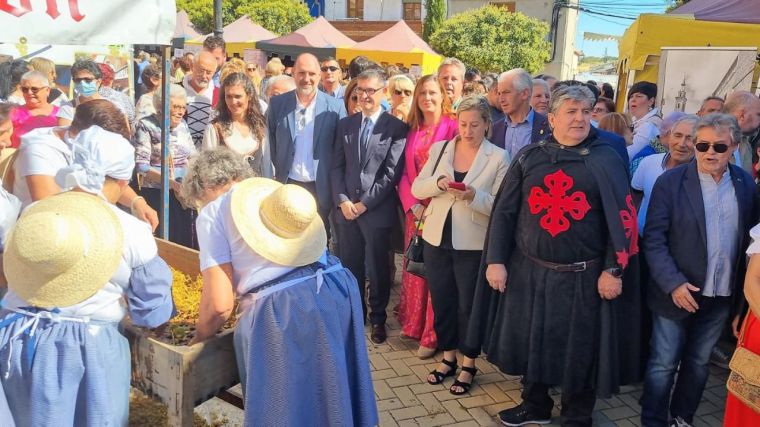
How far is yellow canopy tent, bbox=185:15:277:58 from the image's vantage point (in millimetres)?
16781

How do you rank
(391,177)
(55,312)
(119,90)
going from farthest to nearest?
1. (119,90)
2. (391,177)
3. (55,312)

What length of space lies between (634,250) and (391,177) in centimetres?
183

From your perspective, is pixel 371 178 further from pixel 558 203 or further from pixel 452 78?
pixel 558 203

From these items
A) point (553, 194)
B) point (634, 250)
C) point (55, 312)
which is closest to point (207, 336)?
point (55, 312)

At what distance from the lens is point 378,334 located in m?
4.54

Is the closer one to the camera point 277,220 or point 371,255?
point 277,220

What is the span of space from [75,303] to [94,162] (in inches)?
23.0

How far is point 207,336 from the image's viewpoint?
2.48 m

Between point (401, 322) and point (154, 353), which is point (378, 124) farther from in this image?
point (154, 353)

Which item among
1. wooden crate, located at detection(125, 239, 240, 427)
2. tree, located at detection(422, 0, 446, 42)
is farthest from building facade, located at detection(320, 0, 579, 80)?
wooden crate, located at detection(125, 239, 240, 427)

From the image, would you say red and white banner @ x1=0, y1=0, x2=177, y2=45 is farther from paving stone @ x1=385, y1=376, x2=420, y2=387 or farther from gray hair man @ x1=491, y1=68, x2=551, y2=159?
paving stone @ x1=385, y1=376, x2=420, y2=387

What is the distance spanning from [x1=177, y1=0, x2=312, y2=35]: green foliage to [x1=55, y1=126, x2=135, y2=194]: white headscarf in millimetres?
28139

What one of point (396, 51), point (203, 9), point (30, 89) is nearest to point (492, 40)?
point (396, 51)

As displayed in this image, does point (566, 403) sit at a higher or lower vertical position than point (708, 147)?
lower
